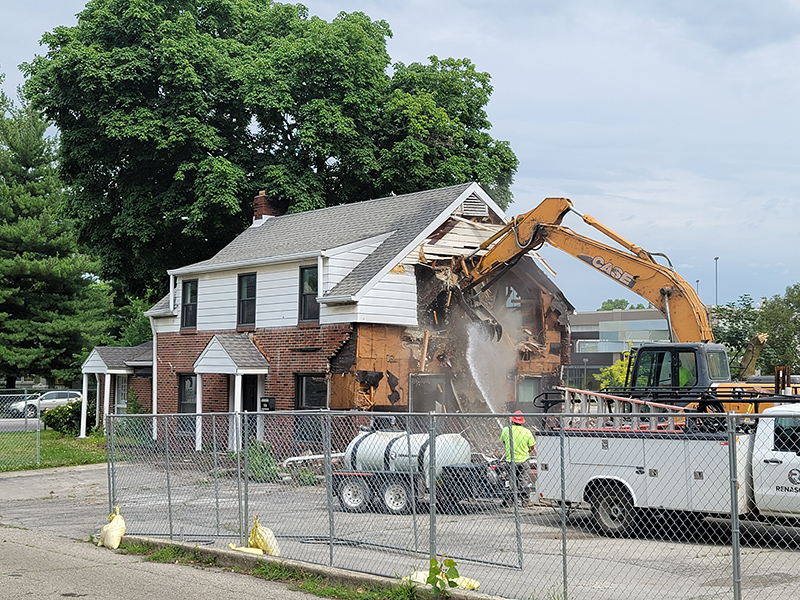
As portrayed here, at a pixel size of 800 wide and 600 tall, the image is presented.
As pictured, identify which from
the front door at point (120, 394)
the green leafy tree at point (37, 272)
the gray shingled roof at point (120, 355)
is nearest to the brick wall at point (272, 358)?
the gray shingled roof at point (120, 355)

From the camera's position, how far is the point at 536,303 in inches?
1014

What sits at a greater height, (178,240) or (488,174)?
(488,174)

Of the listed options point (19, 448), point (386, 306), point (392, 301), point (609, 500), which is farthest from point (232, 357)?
point (609, 500)

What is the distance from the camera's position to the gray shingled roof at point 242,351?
24.0 m

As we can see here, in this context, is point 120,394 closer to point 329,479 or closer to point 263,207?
point 263,207

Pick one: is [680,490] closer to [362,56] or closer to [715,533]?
[715,533]

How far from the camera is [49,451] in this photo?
27.1 metres

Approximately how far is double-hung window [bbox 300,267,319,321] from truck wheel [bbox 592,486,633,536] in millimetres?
12107

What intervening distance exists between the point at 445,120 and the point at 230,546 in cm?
2745

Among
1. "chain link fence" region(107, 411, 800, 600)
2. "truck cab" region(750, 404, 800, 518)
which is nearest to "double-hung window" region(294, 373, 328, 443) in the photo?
"chain link fence" region(107, 411, 800, 600)

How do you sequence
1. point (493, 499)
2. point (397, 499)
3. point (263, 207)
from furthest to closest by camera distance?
point (263, 207)
point (397, 499)
point (493, 499)

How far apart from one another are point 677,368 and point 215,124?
23953mm

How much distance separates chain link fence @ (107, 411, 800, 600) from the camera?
9.14 meters

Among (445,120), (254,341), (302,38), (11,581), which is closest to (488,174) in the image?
(445,120)
